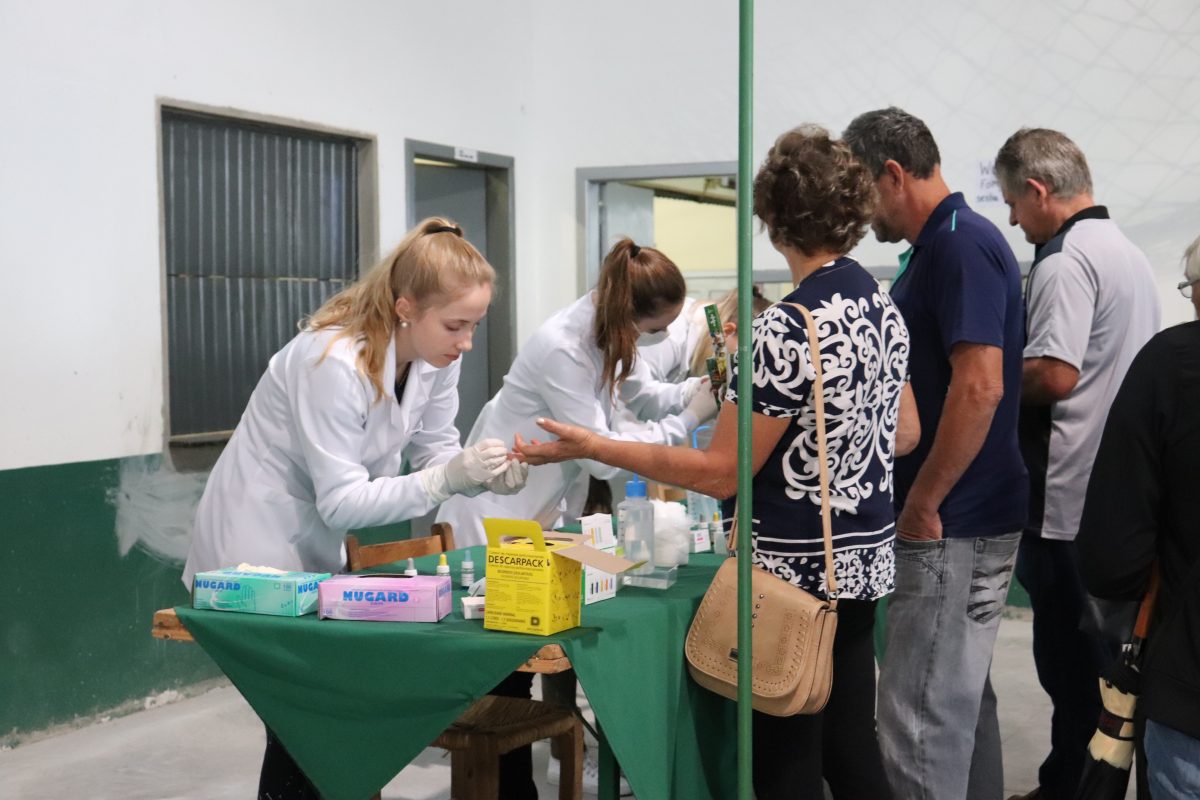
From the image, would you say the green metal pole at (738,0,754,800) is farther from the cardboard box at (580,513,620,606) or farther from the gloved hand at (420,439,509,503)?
the gloved hand at (420,439,509,503)

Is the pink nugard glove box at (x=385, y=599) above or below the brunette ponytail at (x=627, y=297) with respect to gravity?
below

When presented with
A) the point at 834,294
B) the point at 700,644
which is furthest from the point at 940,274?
the point at 700,644

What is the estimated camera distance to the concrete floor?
349 centimetres

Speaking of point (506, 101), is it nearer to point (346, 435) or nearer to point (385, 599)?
point (346, 435)

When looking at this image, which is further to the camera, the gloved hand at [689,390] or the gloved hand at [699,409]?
the gloved hand at [689,390]

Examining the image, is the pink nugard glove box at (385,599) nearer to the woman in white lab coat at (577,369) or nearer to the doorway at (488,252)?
the woman in white lab coat at (577,369)

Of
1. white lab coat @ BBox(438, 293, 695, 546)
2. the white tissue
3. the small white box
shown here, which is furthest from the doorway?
the small white box

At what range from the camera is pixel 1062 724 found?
3.04m

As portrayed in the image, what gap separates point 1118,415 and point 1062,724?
1424 mm

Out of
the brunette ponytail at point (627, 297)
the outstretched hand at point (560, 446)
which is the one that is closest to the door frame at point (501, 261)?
the brunette ponytail at point (627, 297)

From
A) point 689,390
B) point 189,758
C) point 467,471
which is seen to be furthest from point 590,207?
point 467,471

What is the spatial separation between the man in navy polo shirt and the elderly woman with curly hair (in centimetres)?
32

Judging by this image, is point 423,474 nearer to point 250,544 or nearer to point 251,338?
point 250,544

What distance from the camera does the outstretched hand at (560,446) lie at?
7.34 feet
